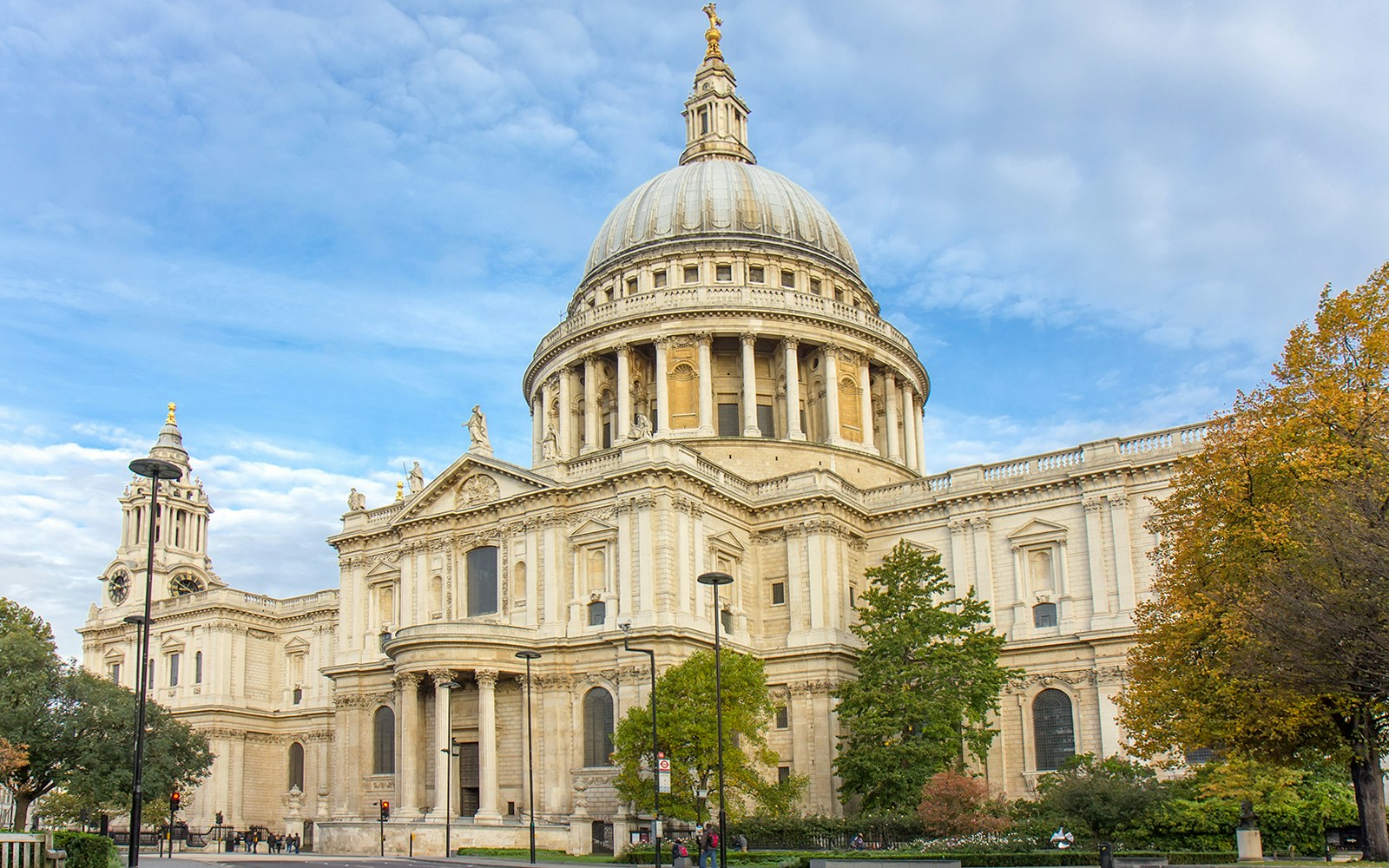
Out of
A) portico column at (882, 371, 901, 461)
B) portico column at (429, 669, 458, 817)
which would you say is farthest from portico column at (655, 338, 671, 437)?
portico column at (429, 669, 458, 817)

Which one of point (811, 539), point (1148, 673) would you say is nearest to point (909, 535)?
point (811, 539)

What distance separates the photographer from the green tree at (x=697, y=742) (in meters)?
44.7

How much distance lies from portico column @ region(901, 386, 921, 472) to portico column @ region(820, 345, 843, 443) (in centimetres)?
679

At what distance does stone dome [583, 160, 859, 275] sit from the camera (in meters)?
75.4

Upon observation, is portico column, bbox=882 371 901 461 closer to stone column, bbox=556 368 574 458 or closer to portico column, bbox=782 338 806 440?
portico column, bbox=782 338 806 440

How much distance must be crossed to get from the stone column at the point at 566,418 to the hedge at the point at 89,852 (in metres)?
41.9

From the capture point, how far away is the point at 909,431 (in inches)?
2950

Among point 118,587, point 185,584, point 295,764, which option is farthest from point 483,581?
point 118,587

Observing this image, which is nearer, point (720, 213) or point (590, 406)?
point (590, 406)

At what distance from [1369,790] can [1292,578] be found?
6.59m

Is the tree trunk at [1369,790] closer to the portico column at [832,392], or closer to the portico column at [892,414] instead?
the portico column at [832,392]

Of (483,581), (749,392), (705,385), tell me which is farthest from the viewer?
(749,392)

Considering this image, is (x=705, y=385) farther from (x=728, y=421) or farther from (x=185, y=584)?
(x=185, y=584)

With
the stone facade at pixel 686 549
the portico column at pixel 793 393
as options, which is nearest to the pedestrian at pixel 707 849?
the stone facade at pixel 686 549
